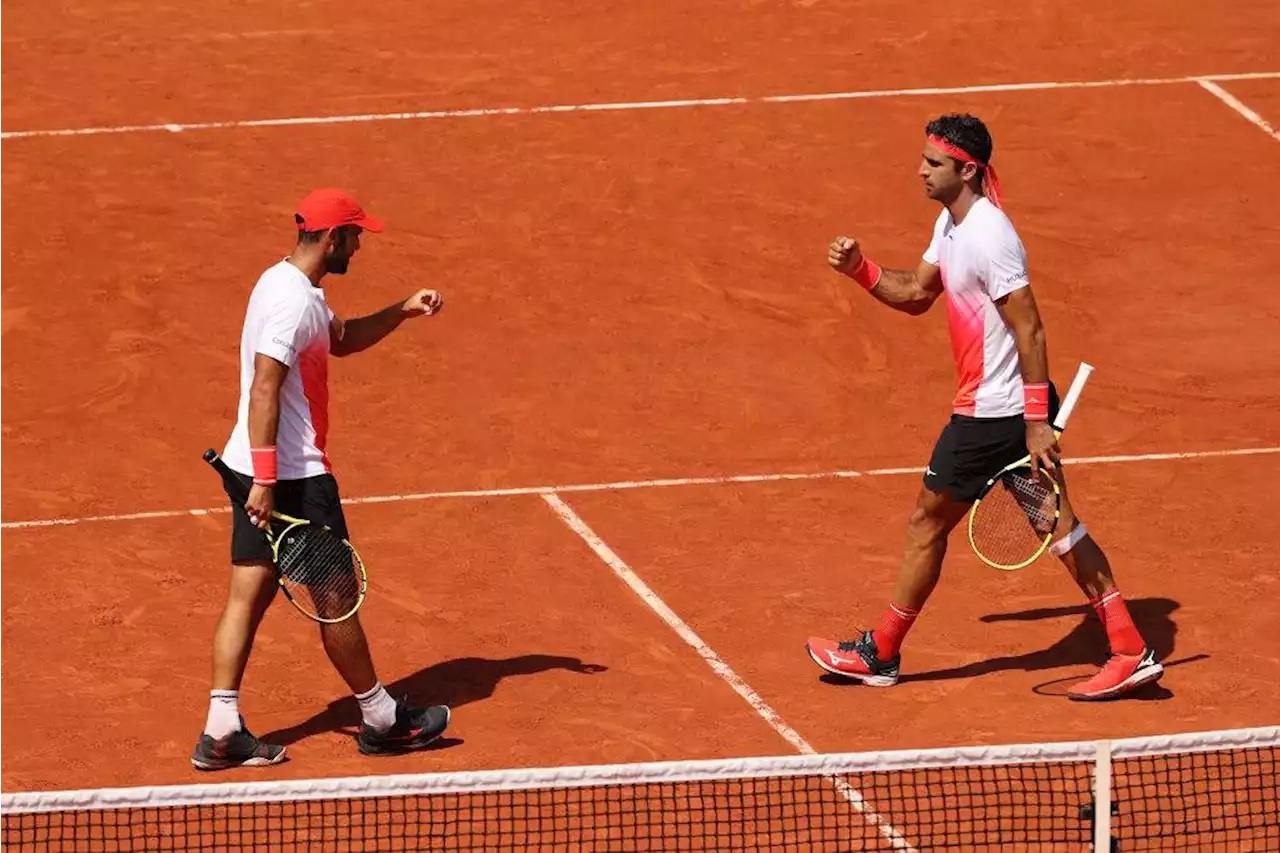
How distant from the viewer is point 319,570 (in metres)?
9.45

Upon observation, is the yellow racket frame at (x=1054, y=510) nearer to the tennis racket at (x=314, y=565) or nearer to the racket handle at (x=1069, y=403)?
the racket handle at (x=1069, y=403)

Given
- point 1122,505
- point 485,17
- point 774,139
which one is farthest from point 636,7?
point 1122,505

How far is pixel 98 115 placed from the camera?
1830cm

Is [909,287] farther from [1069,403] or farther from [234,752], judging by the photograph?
[234,752]

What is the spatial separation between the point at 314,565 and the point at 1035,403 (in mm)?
2891

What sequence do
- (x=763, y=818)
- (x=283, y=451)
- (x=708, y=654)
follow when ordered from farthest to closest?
(x=708, y=654) → (x=283, y=451) → (x=763, y=818)

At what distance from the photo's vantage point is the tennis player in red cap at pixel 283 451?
30.4ft

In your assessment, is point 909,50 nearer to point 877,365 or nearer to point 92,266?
point 877,365

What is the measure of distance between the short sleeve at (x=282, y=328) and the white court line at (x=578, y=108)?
911cm

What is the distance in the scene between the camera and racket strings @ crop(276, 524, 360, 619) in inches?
370

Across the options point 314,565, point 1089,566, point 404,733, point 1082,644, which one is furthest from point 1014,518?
point 314,565

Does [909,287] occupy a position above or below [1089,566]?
above

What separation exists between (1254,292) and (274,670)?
763 cm

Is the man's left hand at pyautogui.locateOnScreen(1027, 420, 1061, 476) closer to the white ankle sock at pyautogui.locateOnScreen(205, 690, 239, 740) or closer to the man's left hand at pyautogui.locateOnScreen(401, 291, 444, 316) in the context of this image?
the man's left hand at pyautogui.locateOnScreen(401, 291, 444, 316)
